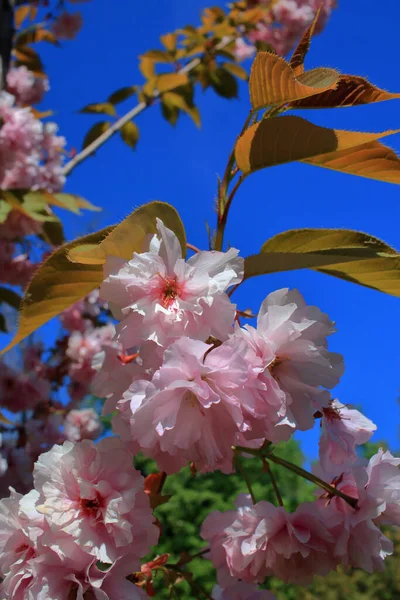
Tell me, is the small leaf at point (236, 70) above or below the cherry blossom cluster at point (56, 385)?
above

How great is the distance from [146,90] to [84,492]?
8.55ft

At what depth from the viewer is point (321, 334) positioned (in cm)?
64

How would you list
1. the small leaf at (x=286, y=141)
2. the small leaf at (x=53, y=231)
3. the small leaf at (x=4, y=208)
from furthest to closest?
the small leaf at (x=53, y=231), the small leaf at (x=4, y=208), the small leaf at (x=286, y=141)

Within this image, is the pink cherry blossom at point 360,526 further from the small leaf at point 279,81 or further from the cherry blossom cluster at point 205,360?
the small leaf at point 279,81

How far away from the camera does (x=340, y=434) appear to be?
70cm

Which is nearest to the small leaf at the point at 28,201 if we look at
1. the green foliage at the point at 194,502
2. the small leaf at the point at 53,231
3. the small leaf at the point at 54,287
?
the small leaf at the point at 53,231

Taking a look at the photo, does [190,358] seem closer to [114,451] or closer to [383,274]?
[114,451]

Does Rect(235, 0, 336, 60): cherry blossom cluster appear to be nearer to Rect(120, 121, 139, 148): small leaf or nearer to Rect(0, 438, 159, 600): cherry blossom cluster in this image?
Rect(120, 121, 139, 148): small leaf

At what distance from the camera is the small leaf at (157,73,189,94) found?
9.06ft

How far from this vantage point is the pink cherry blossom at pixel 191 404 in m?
0.56

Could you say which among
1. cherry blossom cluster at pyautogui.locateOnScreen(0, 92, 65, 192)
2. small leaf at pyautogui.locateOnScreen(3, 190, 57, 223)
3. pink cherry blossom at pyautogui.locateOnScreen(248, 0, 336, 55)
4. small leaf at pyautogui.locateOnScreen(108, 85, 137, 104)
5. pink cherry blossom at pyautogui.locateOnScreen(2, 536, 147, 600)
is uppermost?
pink cherry blossom at pyautogui.locateOnScreen(248, 0, 336, 55)

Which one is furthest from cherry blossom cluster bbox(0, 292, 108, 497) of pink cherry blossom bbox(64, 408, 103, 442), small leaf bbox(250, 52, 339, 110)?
small leaf bbox(250, 52, 339, 110)

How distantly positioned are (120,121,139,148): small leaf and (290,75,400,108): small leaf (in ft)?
7.83

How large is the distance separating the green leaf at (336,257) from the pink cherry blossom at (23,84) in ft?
9.27
